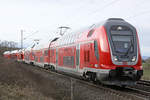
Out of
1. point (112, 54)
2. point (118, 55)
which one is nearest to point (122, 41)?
point (118, 55)

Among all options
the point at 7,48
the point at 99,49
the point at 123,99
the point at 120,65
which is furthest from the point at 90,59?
the point at 7,48

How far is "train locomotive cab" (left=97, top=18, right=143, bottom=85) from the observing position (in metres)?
10.6

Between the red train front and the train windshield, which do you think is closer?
the red train front

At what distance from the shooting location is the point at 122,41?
11.2 metres

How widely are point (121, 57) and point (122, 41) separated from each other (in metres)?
0.94

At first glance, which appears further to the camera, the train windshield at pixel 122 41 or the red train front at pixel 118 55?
the train windshield at pixel 122 41

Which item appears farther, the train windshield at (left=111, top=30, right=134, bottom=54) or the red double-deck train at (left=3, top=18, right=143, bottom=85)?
the train windshield at (left=111, top=30, right=134, bottom=54)

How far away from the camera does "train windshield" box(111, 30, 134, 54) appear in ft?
35.9

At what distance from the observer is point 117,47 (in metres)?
10.9

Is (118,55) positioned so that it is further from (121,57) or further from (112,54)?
(112,54)

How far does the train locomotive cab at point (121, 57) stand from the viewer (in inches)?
418

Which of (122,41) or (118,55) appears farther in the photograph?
(122,41)

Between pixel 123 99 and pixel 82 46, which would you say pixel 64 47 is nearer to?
pixel 82 46

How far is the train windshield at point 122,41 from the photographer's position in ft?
35.9
